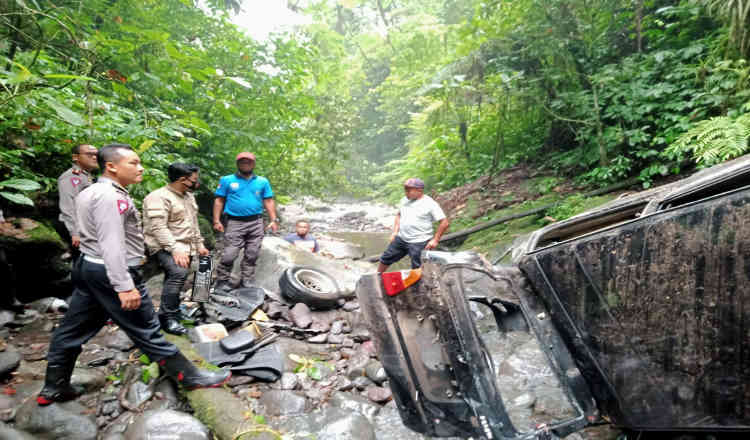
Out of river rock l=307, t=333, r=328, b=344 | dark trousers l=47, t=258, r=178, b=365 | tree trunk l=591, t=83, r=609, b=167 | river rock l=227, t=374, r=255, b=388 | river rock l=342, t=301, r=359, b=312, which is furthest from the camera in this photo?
tree trunk l=591, t=83, r=609, b=167

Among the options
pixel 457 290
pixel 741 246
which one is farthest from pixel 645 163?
pixel 457 290

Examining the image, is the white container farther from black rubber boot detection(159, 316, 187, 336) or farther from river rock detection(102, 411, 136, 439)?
river rock detection(102, 411, 136, 439)

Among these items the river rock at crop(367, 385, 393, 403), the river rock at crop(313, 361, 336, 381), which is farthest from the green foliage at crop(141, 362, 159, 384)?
the river rock at crop(367, 385, 393, 403)

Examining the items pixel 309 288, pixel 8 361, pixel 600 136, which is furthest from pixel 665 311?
pixel 600 136

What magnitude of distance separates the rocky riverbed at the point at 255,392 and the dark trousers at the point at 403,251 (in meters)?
1.22

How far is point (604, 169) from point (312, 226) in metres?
11.5

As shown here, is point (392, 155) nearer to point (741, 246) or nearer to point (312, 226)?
point (312, 226)

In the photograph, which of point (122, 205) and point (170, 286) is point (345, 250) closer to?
point (170, 286)

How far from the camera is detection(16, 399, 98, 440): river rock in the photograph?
2.19 meters

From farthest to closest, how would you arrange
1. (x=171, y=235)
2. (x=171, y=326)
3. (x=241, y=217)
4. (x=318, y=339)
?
1. (x=241, y=217)
2. (x=318, y=339)
3. (x=171, y=235)
4. (x=171, y=326)

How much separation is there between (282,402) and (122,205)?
6.24ft

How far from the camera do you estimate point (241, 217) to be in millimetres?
4719

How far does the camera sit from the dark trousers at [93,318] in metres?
2.28

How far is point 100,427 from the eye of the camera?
2.38 metres
